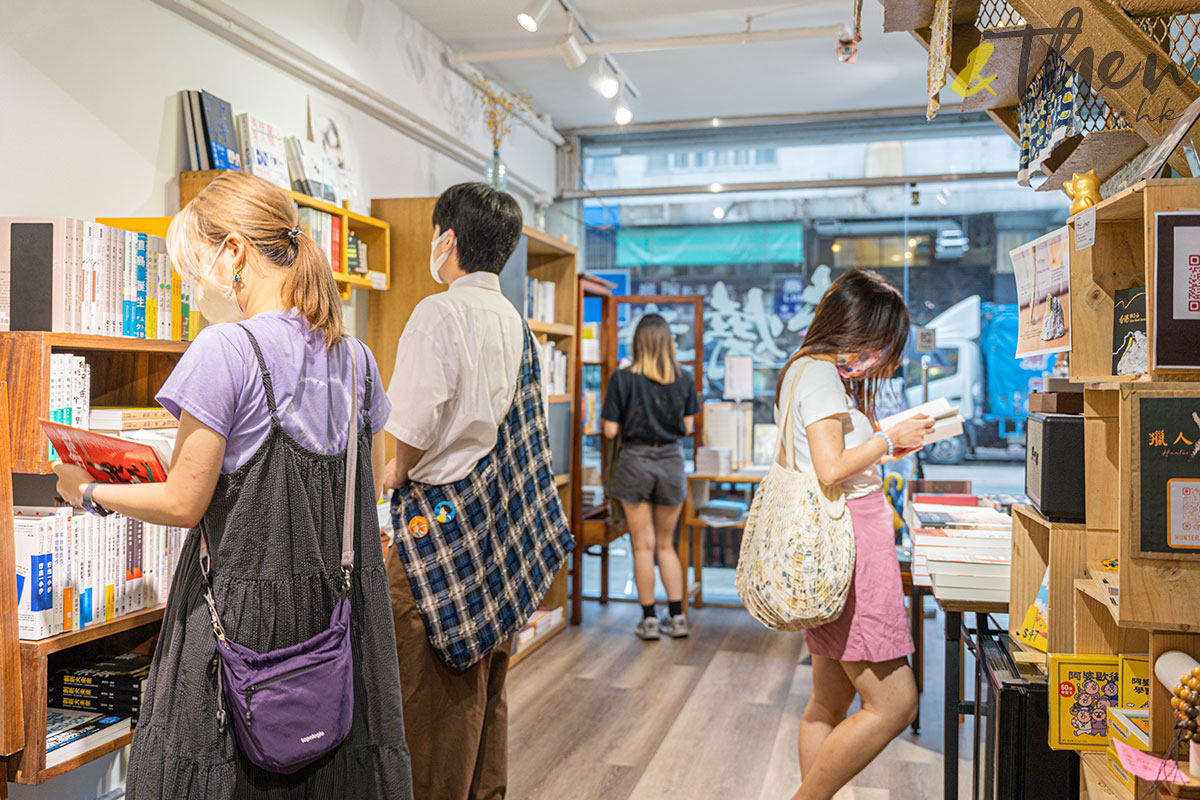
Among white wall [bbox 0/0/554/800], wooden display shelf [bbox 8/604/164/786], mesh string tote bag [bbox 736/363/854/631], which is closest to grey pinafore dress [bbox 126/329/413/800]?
wooden display shelf [bbox 8/604/164/786]

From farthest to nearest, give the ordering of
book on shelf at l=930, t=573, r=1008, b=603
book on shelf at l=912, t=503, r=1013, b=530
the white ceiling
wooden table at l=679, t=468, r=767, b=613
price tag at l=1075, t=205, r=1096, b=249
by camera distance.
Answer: wooden table at l=679, t=468, r=767, b=613
the white ceiling
book on shelf at l=912, t=503, r=1013, b=530
book on shelf at l=930, t=573, r=1008, b=603
price tag at l=1075, t=205, r=1096, b=249

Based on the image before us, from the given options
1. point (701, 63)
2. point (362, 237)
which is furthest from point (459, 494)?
point (701, 63)

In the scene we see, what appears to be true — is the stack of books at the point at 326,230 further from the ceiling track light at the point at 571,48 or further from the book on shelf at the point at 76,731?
the book on shelf at the point at 76,731

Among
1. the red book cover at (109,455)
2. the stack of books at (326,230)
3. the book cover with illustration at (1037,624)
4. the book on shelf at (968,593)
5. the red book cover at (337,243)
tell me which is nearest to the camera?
the red book cover at (109,455)

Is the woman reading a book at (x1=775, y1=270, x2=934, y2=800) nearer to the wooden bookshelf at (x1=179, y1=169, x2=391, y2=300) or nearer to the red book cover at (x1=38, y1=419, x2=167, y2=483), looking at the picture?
the red book cover at (x1=38, y1=419, x2=167, y2=483)

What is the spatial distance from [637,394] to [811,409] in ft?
8.74

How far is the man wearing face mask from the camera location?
2.06 meters

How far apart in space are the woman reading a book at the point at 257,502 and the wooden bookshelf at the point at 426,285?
6.48 feet

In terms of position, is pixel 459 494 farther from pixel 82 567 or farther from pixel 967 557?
pixel 967 557

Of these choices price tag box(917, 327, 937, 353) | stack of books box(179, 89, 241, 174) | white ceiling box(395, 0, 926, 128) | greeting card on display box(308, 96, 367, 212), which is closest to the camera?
stack of books box(179, 89, 241, 174)

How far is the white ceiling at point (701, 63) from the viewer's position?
435 centimetres

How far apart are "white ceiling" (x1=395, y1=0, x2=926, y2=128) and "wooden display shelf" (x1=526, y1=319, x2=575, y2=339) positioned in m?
1.43

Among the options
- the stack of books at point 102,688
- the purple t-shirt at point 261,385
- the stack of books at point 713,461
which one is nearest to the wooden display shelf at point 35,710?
the stack of books at point 102,688

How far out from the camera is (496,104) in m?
5.27
